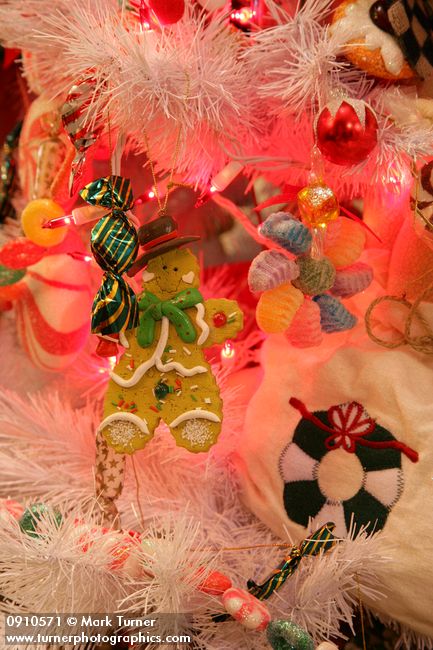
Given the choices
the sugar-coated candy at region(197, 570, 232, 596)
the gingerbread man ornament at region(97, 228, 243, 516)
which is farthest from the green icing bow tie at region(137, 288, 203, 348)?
the sugar-coated candy at region(197, 570, 232, 596)

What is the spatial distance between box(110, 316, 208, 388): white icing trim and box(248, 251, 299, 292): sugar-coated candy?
0.09 m

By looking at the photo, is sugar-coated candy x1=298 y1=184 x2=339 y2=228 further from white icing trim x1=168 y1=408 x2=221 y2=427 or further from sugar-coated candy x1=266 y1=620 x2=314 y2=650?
sugar-coated candy x1=266 y1=620 x2=314 y2=650

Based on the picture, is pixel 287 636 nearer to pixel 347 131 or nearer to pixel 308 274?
pixel 308 274

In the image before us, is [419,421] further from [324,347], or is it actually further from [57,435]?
[57,435]

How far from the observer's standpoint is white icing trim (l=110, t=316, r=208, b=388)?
0.55 metres

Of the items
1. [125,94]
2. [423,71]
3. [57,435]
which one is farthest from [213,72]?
[57,435]

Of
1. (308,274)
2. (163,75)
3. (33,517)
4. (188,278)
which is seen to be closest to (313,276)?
(308,274)

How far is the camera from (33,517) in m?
0.56

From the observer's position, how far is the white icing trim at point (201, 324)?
0.55m

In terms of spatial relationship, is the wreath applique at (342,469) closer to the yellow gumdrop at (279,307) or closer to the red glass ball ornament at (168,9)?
the yellow gumdrop at (279,307)

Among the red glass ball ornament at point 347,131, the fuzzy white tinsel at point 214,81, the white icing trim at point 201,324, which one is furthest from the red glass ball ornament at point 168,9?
the white icing trim at point 201,324

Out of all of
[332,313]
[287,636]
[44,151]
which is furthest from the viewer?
[44,151]

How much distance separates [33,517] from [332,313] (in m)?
0.34

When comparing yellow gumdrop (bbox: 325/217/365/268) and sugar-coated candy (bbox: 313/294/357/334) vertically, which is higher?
yellow gumdrop (bbox: 325/217/365/268)
